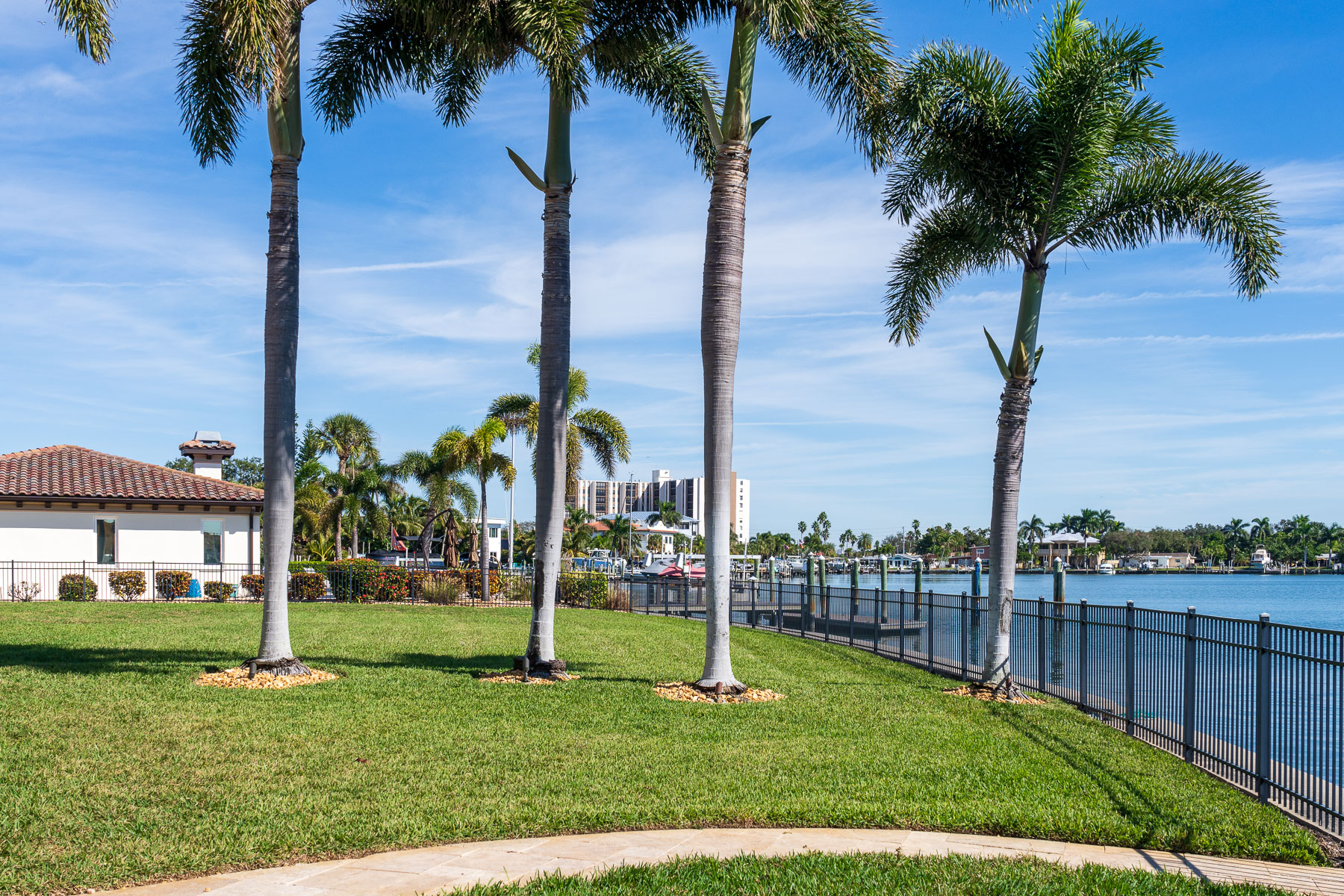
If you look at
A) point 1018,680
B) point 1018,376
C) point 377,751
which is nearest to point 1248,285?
point 1018,376

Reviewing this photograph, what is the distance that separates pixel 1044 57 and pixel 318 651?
1449 cm

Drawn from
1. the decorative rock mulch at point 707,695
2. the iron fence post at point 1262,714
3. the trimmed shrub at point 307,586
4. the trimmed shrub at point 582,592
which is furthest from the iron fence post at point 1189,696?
the trimmed shrub at point 307,586

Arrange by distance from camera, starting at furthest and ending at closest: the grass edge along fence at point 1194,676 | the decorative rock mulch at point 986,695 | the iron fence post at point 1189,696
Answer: the decorative rock mulch at point 986,695 < the iron fence post at point 1189,696 < the grass edge along fence at point 1194,676

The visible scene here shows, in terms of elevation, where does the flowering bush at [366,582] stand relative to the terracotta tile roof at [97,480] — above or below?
below

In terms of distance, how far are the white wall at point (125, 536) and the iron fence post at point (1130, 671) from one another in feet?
90.9

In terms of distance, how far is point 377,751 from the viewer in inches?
366

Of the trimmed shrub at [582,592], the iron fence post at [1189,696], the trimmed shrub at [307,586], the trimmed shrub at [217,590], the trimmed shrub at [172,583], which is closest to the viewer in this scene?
the iron fence post at [1189,696]

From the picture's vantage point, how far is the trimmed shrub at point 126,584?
94.0ft

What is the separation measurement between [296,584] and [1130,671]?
2619 centimetres

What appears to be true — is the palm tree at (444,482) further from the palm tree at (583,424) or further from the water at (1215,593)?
the water at (1215,593)

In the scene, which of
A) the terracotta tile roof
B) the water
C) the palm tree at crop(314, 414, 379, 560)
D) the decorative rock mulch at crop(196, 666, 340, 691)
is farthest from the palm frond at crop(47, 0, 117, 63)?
the palm tree at crop(314, 414, 379, 560)

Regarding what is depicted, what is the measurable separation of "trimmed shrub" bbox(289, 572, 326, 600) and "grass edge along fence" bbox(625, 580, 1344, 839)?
64.7ft

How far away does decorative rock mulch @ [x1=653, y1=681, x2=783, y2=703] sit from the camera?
12594 mm

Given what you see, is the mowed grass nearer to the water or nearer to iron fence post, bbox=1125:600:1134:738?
iron fence post, bbox=1125:600:1134:738
